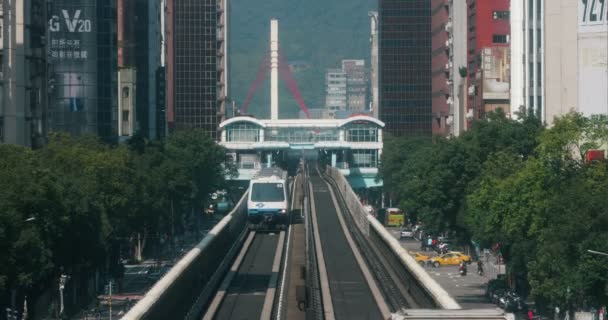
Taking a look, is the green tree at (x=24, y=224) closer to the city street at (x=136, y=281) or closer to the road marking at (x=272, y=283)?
the road marking at (x=272, y=283)

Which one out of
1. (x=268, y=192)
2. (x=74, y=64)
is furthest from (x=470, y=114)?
(x=268, y=192)

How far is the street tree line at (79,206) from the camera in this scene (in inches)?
2409

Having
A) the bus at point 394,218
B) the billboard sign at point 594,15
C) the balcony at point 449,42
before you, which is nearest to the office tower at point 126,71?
the bus at point 394,218

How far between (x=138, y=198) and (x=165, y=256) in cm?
2112

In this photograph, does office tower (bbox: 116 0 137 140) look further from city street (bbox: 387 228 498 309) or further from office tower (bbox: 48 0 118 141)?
city street (bbox: 387 228 498 309)

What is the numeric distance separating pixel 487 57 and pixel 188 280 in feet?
285

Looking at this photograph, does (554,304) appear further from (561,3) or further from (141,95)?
(141,95)

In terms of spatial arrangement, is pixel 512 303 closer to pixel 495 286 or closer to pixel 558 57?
pixel 495 286

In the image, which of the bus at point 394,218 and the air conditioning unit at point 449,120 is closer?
the bus at point 394,218

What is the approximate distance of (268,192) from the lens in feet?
368

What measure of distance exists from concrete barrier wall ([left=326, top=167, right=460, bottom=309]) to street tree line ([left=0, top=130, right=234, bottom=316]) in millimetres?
14317

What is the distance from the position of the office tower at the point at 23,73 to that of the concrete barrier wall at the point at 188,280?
1381 cm

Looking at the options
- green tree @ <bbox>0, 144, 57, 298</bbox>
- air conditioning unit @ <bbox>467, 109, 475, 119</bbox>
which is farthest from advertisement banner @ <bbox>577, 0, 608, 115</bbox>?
air conditioning unit @ <bbox>467, 109, 475, 119</bbox>

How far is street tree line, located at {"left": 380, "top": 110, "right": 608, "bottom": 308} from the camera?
60562 mm
